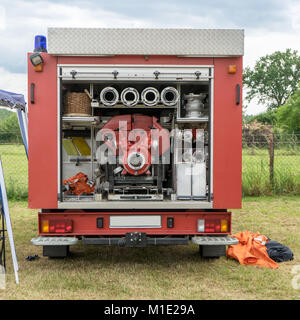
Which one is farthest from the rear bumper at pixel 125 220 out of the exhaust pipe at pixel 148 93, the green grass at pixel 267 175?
the green grass at pixel 267 175


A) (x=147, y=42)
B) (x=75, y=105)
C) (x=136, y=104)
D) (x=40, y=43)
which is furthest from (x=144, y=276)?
(x=40, y=43)

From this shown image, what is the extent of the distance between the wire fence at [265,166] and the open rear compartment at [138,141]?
519 centimetres

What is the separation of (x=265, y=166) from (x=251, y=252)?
5.87 metres

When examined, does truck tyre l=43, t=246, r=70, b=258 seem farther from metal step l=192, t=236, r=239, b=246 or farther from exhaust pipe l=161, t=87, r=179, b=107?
exhaust pipe l=161, t=87, r=179, b=107

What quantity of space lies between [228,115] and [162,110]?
1.49 meters

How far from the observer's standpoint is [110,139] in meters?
5.07

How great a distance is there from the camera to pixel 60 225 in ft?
14.7

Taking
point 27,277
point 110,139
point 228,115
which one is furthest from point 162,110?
point 27,277

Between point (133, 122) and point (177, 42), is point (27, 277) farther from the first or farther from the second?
point (177, 42)

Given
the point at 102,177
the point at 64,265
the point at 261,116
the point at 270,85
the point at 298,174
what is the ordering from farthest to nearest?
the point at 270,85 < the point at 261,116 < the point at 298,174 < the point at 102,177 < the point at 64,265

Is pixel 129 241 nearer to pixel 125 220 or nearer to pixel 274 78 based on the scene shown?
pixel 125 220

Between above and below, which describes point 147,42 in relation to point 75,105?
above

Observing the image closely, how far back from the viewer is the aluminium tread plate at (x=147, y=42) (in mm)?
4242

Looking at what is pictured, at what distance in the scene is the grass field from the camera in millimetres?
4037
